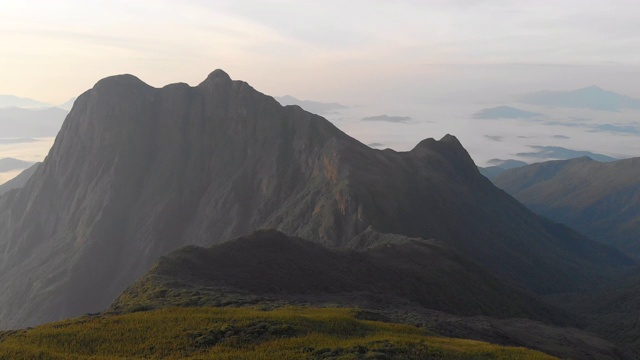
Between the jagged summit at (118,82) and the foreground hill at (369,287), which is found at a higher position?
the jagged summit at (118,82)

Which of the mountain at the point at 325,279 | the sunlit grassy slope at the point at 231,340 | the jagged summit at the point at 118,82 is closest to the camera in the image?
the sunlit grassy slope at the point at 231,340

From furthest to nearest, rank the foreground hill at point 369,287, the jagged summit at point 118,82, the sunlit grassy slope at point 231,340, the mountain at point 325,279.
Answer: the jagged summit at point 118,82, the mountain at point 325,279, the foreground hill at point 369,287, the sunlit grassy slope at point 231,340

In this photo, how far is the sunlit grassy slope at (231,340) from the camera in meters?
33.3

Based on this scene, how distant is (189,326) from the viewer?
3788 centimetres

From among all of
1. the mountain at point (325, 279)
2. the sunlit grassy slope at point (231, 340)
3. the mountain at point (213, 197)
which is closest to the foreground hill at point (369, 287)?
the mountain at point (325, 279)

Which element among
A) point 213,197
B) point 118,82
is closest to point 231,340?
point 213,197

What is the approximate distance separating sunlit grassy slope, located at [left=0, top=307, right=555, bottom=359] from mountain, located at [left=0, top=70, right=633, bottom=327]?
248 feet

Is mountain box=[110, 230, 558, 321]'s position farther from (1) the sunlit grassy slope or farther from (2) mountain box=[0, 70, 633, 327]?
(2) mountain box=[0, 70, 633, 327]

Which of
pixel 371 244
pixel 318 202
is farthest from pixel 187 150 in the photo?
pixel 371 244

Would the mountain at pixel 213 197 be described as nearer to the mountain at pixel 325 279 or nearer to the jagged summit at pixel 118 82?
the jagged summit at pixel 118 82

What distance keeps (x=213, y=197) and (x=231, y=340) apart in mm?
122983

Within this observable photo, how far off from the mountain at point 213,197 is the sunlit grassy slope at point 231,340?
75.5 m

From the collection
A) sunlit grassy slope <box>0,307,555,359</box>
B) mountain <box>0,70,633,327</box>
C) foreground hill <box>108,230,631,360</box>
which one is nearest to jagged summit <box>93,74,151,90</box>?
mountain <box>0,70,633,327</box>

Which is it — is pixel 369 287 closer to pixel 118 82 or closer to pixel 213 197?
pixel 213 197
